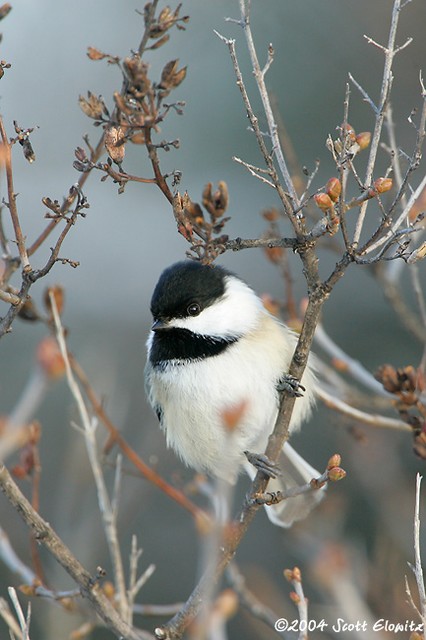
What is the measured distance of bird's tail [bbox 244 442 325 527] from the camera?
275 centimetres

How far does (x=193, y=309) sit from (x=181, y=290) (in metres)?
0.09

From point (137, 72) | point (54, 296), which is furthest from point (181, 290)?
point (137, 72)

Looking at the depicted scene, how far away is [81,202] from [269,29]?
586 cm

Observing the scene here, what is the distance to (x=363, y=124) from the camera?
626 centimetres

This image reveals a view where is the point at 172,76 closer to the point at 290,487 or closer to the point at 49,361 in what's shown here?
the point at 49,361

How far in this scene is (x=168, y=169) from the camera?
7078 mm

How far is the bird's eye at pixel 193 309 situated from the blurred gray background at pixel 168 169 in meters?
1.73

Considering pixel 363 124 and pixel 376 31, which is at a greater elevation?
pixel 376 31

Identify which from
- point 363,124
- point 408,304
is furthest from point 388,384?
point 363,124

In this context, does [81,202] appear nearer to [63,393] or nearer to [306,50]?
[63,393]

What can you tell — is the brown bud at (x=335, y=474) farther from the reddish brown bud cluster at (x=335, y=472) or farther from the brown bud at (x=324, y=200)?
the brown bud at (x=324, y=200)

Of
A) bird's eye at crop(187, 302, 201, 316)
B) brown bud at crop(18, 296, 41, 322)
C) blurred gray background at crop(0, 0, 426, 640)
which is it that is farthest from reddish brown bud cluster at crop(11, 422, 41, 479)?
blurred gray background at crop(0, 0, 426, 640)

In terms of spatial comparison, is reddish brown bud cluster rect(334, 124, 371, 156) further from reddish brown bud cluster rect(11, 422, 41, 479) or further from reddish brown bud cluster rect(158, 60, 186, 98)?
reddish brown bud cluster rect(11, 422, 41, 479)

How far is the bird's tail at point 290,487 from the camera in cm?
275
